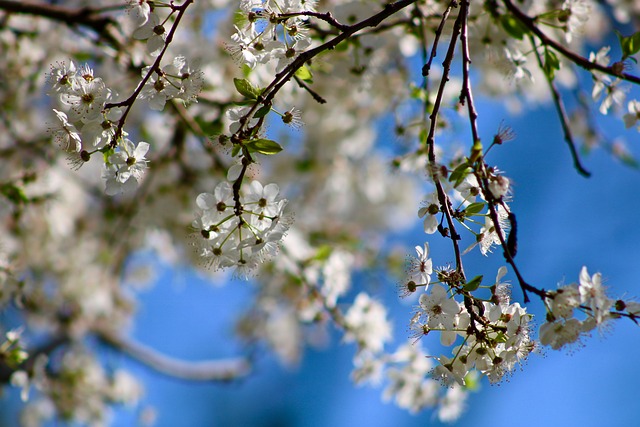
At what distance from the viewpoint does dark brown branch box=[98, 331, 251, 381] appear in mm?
3551

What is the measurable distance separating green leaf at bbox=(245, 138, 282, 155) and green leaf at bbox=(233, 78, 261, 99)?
0.08 meters

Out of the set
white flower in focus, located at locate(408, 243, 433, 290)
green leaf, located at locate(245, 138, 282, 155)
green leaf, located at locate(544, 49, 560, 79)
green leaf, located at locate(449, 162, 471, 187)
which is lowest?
white flower in focus, located at locate(408, 243, 433, 290)

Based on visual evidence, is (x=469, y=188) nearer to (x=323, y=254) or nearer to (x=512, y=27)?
(x=512, y=27)

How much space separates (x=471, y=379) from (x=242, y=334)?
8.19ft

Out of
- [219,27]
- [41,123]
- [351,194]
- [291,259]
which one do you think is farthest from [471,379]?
[351,194]

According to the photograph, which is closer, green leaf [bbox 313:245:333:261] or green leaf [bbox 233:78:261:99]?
green leaf [bbox 233:78:261:99]

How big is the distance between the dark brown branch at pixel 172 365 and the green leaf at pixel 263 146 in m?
2.59

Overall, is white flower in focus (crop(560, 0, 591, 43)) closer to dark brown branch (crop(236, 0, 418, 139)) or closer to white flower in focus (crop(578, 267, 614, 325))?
dark brown branch (crop(236, 0, 418, 139))

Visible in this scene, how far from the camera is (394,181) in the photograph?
4914 mm

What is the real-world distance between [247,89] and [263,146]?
0.33 ft

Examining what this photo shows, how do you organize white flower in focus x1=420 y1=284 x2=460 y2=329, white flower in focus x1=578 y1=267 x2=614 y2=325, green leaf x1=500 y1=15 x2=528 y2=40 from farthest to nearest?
green leaf x1=500 y1=15 x2=528 y2=40 < white flower in focus x1=420 y1=284 x2=460 y2=329 < white flower in focus x1=578 y1=267 x2=614 y2=325

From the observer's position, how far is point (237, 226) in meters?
1.13

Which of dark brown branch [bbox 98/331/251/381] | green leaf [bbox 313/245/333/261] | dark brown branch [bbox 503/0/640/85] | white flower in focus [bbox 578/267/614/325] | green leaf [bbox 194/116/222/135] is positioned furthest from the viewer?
dark brown branch [bbox 98/331/251/381]

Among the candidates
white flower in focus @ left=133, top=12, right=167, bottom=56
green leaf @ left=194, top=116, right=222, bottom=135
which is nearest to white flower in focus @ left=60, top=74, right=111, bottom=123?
white flower in focus @ left=133, top=12, right=167, bottom=56
